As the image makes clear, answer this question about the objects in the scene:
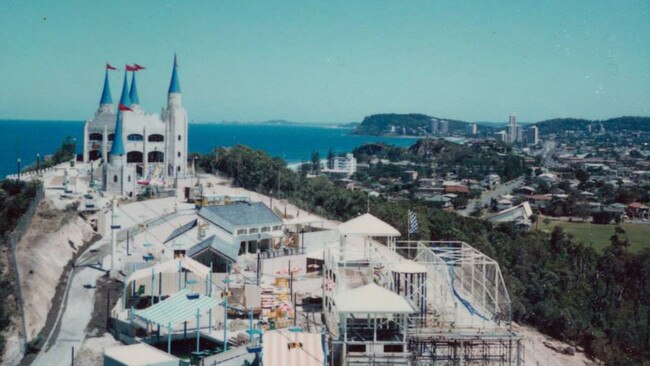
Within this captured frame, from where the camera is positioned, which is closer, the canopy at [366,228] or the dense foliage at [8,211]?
the dense foliage at [8,211]

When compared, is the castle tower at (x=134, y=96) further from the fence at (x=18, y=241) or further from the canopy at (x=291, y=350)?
the canopy at (x=291, y=350)

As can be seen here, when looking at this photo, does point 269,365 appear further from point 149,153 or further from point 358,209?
point 149,153

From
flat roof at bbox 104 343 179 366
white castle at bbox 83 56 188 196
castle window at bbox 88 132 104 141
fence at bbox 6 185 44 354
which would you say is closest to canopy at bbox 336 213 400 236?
flat roof at bbox 104 343 179 366

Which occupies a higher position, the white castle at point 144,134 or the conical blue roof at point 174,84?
the conical blue roof at point 174,84

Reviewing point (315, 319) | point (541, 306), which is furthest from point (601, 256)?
point (315, 319)

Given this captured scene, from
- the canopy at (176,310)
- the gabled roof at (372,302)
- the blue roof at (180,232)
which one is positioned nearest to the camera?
the canopy at (176,310)

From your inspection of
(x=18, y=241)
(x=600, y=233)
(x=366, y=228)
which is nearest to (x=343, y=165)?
(x=600, y=233)

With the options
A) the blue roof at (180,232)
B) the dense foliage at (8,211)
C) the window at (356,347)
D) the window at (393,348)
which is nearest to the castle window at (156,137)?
the dense foliage at (8,211)
